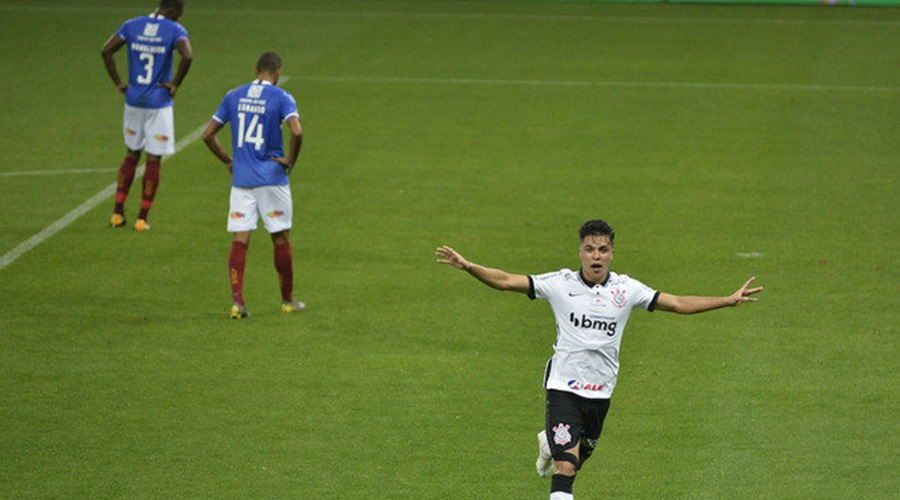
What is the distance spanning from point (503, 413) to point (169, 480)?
8.20 feet

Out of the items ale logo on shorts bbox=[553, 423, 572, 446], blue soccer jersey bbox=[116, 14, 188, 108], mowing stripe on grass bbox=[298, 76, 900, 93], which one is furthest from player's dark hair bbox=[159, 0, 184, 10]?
mowing stripe on grass bbox=[298, 76, 900, 93]

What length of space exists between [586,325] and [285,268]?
5.01 metres

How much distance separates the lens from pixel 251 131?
1266 cm

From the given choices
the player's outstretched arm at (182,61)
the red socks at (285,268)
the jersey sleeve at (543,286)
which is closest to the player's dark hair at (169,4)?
the player's outstretched arm at (182,61)

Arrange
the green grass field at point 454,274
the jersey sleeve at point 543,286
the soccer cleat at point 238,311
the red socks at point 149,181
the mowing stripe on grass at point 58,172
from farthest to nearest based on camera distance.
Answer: the mowing stripe on grass at point 58,172, the red socks at point 149,181, the soccer cleat at point 238,311, the green grass field at point 454,274, the jersey sleeve at point 543,286

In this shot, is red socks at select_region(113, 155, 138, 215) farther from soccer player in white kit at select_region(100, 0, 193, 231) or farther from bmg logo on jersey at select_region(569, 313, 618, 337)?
bmg logo on jersey at select_region(569, 313, 618, 337)

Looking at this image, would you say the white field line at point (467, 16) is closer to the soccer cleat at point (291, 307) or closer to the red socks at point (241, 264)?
the soccer cleat at point (291, 307)

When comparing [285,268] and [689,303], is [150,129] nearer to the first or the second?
[285,268]

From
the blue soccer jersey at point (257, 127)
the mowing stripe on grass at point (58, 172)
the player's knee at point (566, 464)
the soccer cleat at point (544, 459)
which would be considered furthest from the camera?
the mowing stripe on grass at point (58, 172)

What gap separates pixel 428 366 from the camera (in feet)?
38.4

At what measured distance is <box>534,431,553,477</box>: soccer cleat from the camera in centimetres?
887

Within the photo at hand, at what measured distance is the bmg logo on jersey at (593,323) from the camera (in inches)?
330

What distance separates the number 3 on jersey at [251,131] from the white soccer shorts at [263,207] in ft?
1.29

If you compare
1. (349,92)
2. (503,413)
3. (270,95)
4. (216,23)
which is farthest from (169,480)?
(216,23)
